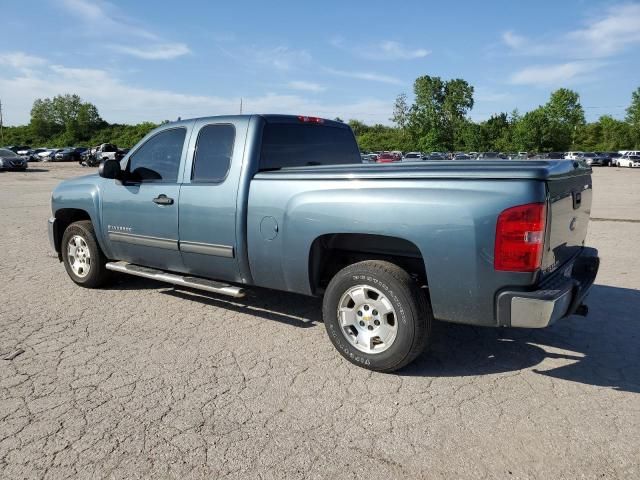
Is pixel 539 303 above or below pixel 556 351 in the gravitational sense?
above

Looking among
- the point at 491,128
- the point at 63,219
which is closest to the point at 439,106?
the point at 491,128

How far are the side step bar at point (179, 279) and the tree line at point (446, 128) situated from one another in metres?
75.6

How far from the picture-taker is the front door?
4.66 meters

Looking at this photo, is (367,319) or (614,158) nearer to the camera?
(367,319)

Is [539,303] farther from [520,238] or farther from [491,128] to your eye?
[491,128]

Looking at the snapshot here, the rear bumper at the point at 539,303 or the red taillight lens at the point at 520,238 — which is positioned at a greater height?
the red taillight lens at the point at 520,238

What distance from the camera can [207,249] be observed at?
4336 millimetres

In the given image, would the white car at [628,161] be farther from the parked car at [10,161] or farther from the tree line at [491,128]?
the parked car at [10,161]

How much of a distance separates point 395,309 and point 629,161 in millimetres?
62015

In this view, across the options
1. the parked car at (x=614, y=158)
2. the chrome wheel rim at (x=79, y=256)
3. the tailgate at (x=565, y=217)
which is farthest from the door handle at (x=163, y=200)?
the parked car at (x=614, y=158)

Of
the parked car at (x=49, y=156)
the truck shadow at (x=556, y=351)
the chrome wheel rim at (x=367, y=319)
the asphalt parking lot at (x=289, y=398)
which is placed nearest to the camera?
the asphalt parking lot at (x=289, y=398)

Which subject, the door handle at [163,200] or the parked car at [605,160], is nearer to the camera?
the door handle at [163,200]

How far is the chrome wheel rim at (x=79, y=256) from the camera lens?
5.63 m

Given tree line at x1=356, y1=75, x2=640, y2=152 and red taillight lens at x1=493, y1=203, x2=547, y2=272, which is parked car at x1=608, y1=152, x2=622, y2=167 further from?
red taillight lens at x1=493, y1=203, x2=547, y2=272
